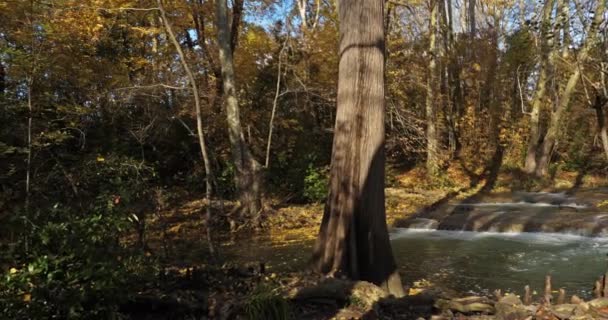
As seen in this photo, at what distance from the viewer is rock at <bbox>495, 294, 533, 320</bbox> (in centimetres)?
438

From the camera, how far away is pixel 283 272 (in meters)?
6.40

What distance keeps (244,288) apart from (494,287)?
444cm

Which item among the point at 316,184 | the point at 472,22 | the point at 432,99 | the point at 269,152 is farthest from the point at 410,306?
the point at 472,22

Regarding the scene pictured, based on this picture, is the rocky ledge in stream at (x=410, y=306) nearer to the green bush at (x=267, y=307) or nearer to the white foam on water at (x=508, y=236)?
the green bush at (x=267, y=307)

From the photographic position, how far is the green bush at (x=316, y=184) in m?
16.2

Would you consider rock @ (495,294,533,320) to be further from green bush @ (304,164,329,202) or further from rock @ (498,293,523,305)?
green bush @ (304,164,329,202)

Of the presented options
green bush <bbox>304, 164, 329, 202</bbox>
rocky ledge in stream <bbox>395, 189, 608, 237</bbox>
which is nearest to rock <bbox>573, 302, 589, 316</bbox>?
rocky ledge in stream <bbox>395, 189, 608, 237</bbox>

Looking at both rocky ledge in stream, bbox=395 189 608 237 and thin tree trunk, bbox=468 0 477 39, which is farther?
thin tree trunk, bbox=468 0 477 39

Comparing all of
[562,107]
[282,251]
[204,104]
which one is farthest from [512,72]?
[282,251]

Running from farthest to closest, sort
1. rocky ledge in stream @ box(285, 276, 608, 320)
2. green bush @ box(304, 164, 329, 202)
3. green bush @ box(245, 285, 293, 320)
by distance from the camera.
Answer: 1. green bush @ box(304, 164, 329, 202)
2. rocky ledge in stream @ box(285, 276, 608, 320)
3. green bush @ box(245, 285, 293, 320)

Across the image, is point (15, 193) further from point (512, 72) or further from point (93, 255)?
point (512, 72)

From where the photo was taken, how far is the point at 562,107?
1994 centimetres

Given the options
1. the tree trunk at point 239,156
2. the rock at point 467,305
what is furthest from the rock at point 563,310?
the tree trunk at point 239,156

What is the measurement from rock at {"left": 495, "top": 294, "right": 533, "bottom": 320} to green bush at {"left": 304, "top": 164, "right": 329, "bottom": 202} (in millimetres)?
11266
